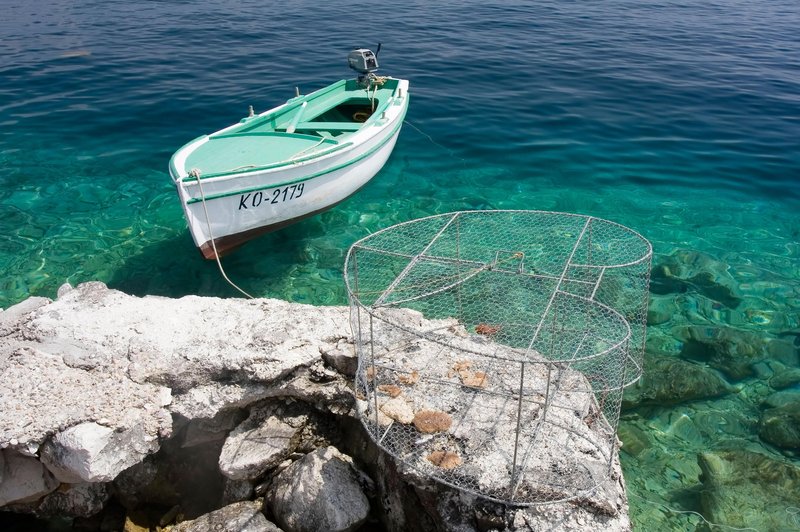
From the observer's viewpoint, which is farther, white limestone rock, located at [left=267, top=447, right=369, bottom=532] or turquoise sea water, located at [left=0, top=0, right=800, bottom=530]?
turquoise sea water, located at [left=0, top=0, right=800, bottom=530]

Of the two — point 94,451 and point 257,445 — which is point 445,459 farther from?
point 94,451

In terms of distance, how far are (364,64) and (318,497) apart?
10438mm

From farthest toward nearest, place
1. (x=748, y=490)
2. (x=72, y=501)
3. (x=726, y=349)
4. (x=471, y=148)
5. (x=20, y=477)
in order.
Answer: (x=471, y=148)
(x=726, y=349)
(x=748, y=490)
(x=72, y=501)
(x=20, y=477)

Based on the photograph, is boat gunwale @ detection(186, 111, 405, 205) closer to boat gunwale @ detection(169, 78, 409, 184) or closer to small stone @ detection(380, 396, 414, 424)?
boat gunwale @ detection(169, 78, 409, 184)

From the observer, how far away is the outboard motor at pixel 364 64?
42.2 feet

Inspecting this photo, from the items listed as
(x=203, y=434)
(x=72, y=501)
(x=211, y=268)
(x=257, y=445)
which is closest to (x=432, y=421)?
(x=257, y=445)

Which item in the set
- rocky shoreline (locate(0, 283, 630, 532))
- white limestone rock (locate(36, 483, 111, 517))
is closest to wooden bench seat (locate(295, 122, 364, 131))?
rocky shoreline (locate(0, 283, 630, 532))

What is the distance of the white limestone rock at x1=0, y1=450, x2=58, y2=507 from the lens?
455cm

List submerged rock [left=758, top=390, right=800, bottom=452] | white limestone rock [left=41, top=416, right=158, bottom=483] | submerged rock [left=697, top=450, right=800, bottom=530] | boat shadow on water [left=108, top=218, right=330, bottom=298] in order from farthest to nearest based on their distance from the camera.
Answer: boat shadow on water [left=108, top=218, right=330, bottom=298] < submerged rock [left=758, top=390, right=800, bottom=452] < submerged rock [left=697, top=450, right=800, bottom=530] < white limestone rock [left=41, top=416, right=158, bottom=483]

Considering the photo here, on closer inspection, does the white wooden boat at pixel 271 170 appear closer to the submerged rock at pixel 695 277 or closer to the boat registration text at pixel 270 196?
the boat registration text at pixel 270 196

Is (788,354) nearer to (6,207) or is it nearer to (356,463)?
(356,463)

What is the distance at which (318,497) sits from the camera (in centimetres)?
444

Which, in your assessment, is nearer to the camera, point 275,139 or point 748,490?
point 748,490

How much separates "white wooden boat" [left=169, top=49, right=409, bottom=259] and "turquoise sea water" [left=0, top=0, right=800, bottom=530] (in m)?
0.71
